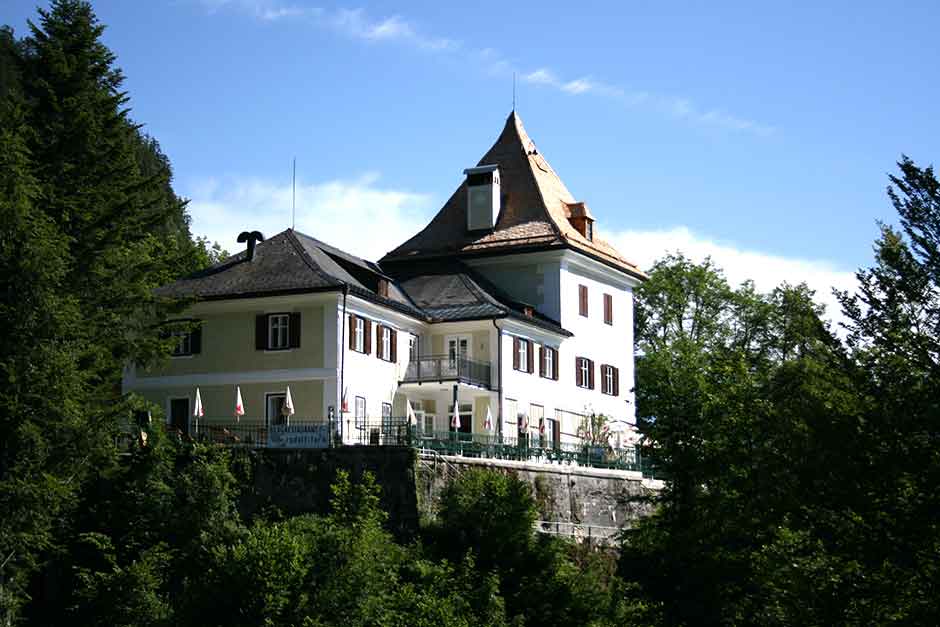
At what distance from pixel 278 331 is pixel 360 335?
101 inches

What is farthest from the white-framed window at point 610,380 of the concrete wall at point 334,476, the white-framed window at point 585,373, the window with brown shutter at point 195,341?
the concrete wall at point 334,476

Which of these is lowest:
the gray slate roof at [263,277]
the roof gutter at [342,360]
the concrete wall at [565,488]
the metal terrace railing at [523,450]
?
the concrete wall at [565,488]

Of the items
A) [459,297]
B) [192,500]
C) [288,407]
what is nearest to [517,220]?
[459,297]

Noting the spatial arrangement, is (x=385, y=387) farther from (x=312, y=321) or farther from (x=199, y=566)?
(x=199, y=566)

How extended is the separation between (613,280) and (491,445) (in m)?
17.2

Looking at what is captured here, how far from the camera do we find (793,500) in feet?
94.2

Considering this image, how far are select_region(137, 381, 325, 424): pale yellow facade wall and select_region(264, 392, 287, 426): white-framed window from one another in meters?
0.10

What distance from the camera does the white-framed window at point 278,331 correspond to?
162 ft

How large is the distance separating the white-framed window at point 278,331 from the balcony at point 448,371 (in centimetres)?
495

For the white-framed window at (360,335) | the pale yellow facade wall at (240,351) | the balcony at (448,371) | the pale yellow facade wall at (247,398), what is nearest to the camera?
the pale yellow facade wall at (247,398)

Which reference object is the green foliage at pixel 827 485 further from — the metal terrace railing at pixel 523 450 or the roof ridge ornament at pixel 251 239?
Result: the roof ridge ornament at pixel 251 239

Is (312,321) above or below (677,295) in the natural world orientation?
below

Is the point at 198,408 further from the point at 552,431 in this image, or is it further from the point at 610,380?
the point at 610,380

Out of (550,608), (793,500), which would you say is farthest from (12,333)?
(793,500)
